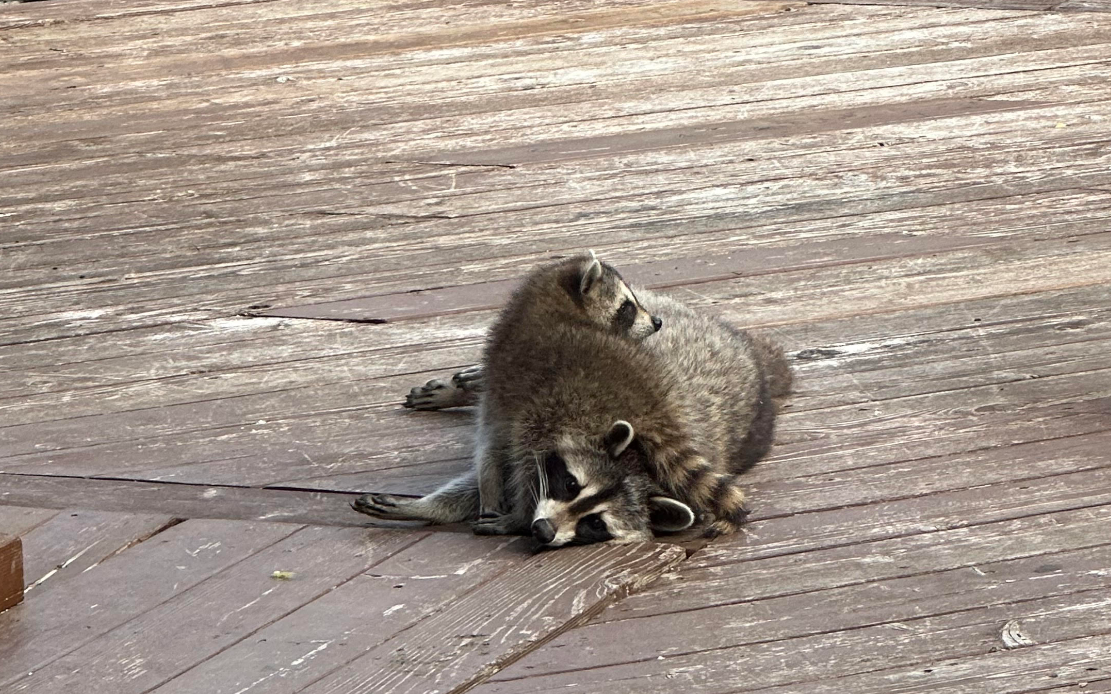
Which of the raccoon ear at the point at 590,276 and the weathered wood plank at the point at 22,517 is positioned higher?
the raccoon ear at the point at 590,276

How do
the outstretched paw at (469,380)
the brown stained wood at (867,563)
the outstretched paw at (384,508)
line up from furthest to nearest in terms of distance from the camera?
the outstretched paw at (469,380) < the outstretched paw at (384,508) < the brown stained wood at (867,563)

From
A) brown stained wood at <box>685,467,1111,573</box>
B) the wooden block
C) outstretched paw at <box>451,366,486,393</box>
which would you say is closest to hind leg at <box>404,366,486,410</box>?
outstretched paw at <box>451,366,486,393</box>

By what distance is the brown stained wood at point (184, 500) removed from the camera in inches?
147

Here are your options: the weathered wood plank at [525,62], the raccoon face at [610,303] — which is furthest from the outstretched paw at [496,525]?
the weathered wood plank at [525,62]

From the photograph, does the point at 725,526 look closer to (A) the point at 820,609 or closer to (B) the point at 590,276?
(A) the point at 820,609

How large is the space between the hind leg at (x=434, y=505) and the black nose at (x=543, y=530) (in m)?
0.33

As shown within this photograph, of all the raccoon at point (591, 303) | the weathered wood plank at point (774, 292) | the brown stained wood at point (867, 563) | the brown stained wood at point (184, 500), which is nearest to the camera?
the brown stained wood at point (867, 563)

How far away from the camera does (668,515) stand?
3.56m

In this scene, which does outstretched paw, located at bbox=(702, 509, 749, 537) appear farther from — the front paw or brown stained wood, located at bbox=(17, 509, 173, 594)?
brown stained wood, located at bbox=(17, 509, 173, 594)

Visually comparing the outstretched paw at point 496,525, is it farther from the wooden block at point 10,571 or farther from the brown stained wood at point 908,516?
the wooden block at point 10,571

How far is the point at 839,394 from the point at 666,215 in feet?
5.67

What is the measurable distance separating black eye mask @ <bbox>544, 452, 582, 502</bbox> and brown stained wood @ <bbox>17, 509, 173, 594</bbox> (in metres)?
0.92

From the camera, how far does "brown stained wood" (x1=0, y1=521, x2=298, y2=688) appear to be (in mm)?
3090

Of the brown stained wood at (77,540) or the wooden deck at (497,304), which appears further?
the brown stained wood at (77,540)
